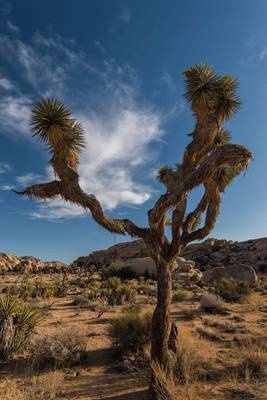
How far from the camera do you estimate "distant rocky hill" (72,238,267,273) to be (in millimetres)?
37834

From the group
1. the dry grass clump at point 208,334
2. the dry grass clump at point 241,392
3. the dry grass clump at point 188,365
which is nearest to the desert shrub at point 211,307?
the dry grass clump at point 208,334

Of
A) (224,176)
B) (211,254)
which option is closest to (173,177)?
(224,176)

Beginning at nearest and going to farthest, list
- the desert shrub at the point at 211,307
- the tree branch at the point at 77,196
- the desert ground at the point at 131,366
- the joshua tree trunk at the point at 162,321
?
the desert ground at the point at 131,366 → the joshua tree trunk at the point at 162,321 → the tree branch at the point at 77,196 → the desert shrub at the point at 211,307

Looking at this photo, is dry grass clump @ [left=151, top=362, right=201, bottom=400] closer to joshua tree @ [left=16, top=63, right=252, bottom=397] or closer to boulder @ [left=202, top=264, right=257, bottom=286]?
joshua tree @ [left=16, top=63, right=252, bottom=397]

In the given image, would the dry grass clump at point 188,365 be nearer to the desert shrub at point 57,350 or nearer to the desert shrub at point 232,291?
the desert shrub at point 57,350

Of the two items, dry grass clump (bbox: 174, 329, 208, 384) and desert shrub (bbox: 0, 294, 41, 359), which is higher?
desert shrub (bbox: 0, 294, 41, 359)

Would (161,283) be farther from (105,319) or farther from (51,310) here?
(51,310)

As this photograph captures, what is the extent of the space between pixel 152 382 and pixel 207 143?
491 cm

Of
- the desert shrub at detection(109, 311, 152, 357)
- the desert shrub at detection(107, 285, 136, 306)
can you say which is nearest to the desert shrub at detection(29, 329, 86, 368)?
the desert shrub at detection(109, 311, 152, 357)

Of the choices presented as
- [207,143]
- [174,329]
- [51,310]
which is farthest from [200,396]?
[51,310]

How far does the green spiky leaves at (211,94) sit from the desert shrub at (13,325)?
254 inches

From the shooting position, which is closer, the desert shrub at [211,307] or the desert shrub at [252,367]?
the desert shrub at [252,367]

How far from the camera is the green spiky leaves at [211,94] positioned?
26.5 feet

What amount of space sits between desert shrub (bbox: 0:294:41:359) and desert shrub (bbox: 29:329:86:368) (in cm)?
31
